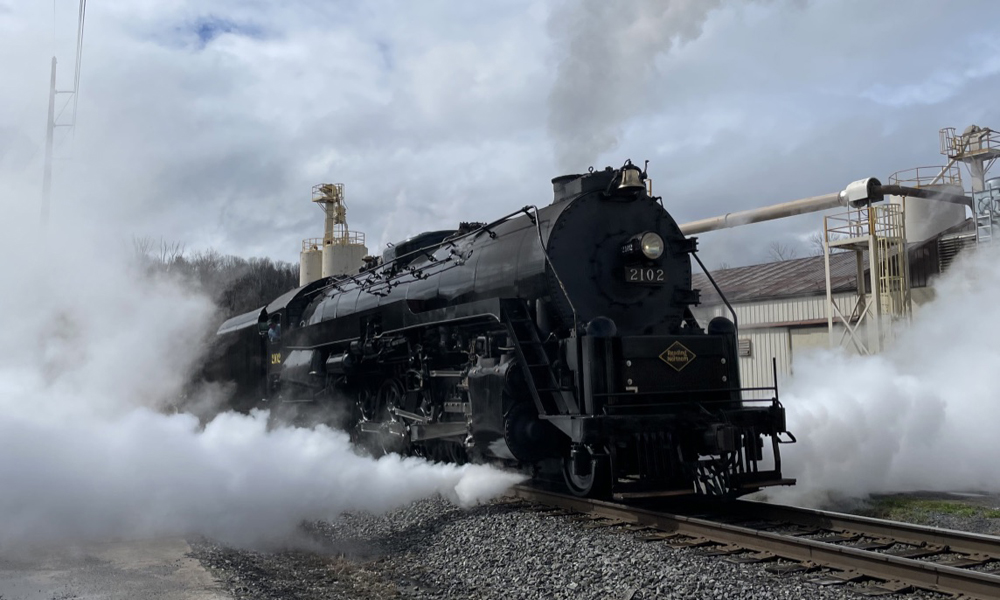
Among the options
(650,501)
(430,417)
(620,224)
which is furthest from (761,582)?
(430,417)

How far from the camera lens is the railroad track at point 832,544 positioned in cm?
473

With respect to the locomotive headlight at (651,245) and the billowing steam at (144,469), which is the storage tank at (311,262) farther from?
the locomotive headlight at (651,245)

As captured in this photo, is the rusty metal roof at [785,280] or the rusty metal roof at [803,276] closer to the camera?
the rusty metal roof at [803,276]

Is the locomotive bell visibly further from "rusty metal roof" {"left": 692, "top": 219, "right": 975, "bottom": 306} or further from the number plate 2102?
"rusty metal roof" {"left": 692, "top": 219, "right": 975, "bottom": 306}

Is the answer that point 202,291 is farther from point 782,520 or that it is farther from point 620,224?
point 782,520

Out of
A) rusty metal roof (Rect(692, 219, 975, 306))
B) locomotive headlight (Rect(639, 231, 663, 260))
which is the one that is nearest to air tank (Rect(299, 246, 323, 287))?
rusty metal roof (Rect(692, 219, 975, 306))

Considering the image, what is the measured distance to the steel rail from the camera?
5496 mm

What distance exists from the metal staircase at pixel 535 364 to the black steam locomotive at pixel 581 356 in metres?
0.01

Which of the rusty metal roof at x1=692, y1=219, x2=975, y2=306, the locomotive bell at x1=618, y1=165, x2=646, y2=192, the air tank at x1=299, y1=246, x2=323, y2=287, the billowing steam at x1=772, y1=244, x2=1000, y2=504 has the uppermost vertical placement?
the air tank at x1=299, y1=246, x2=323, y2=287

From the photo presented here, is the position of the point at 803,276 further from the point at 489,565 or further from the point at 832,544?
the point at 489,565

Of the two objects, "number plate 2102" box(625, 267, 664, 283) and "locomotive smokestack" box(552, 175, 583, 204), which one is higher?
"locomotive smokestack" box(552, 175, 583, 204)

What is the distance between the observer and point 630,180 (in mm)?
7996

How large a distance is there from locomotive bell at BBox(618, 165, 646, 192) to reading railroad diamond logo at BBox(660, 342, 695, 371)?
5.44 feet

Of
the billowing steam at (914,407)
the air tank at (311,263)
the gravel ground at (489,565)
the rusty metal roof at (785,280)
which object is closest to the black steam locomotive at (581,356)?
the gravel ground at (489,565)
